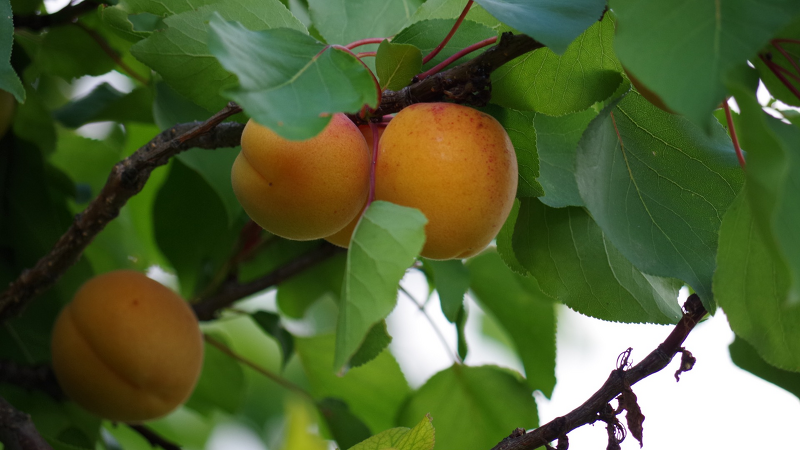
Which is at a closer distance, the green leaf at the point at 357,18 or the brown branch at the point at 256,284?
the green leaf at the point at 357,18

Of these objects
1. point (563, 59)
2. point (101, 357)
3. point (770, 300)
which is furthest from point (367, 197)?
point (101, 357)

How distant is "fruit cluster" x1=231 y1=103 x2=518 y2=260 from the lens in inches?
21.3

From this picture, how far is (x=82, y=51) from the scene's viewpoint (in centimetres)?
102

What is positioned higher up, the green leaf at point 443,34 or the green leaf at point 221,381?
the green leaf at point 443,34

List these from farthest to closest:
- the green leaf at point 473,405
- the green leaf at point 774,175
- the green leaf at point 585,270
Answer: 1. the green leaf at point 473,405
2. the green leaf at point 585,270
3. the green leaf at point 774,175

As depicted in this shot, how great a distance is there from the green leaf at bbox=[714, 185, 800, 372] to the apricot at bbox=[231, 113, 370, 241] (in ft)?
0.90

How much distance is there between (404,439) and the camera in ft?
1.78

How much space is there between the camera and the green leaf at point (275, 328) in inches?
46.6

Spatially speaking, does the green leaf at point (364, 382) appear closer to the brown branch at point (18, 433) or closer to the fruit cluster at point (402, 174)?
the brown branch at point (18, 433)

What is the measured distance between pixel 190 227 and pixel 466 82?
2.17ft

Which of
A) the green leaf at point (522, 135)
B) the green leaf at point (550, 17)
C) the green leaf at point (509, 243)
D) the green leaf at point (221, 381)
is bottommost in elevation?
the green leaf at point (221, 381)

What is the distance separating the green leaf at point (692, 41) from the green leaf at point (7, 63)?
0.45 m

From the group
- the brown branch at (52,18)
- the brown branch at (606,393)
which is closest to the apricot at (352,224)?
the brown branch at (606,393)

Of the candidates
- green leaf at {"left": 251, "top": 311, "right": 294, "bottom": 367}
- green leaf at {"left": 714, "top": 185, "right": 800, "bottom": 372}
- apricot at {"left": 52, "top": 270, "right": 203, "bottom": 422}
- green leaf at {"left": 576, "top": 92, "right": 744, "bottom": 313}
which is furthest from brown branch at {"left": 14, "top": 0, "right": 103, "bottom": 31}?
green leaf at {"left": 714, "top": 185, "right": 800, "bottom": 372}
